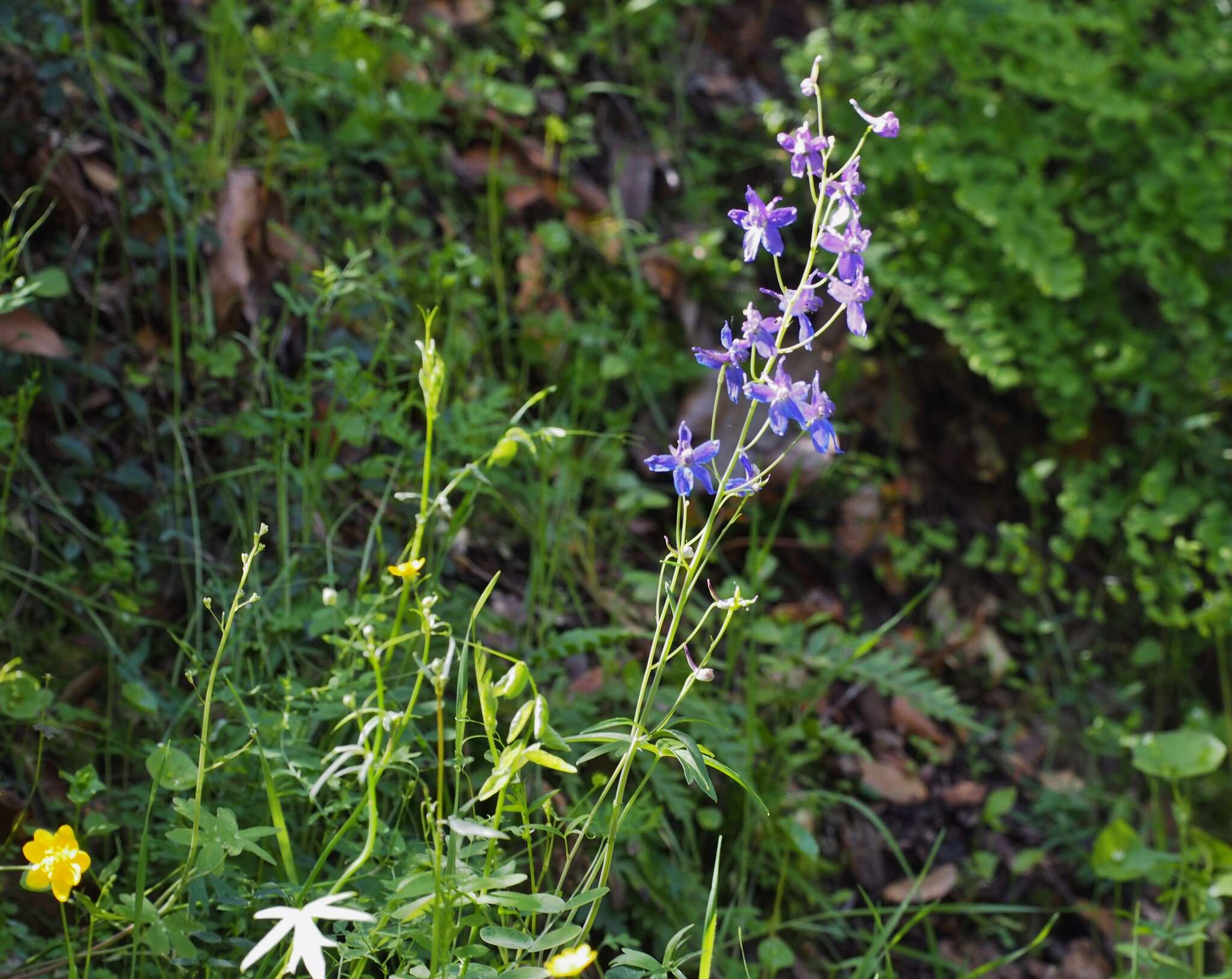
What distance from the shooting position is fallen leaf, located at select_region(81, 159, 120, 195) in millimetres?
2193

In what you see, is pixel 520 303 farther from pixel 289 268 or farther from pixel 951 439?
pixel 951 439

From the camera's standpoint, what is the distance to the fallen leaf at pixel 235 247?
2.23 m

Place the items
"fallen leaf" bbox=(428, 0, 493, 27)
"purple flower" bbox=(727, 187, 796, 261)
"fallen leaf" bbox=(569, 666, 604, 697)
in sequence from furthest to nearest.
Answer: "fallen leaf" bbox=(428, 0, 493, 27) < "fallen leaf" bbox=(569, 666, 604, 697) < "purple flower" bbox=(727, 187, 796, 261)

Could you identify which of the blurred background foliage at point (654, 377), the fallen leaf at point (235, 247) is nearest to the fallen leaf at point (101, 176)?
the blurred background foliage at point (654, 377)

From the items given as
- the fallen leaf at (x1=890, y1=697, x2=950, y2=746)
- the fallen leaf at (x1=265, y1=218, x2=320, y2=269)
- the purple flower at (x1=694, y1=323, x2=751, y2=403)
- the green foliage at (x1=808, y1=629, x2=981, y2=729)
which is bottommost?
the fallen leaf at (x1=890, y1=697, x2=950, y2=746)

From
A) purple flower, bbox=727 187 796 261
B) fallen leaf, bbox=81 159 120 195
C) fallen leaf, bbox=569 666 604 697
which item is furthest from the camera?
fallen leaf, bbox=81 159 120 195

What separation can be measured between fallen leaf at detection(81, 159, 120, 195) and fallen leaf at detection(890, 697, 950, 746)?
81.0 inches

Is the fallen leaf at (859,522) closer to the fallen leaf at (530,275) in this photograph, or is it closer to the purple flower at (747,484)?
the fallen leaf at (530,275)

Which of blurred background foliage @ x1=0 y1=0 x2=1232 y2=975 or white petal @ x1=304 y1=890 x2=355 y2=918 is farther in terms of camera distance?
blurred background foliage @ x1=0 y1=0 x2=1232 y2=975

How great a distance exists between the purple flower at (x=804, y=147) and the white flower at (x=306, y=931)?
33.9 inches

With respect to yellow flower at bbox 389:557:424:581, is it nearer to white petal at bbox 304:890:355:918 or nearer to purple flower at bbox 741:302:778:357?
white petal at bbox 304:890:355:918

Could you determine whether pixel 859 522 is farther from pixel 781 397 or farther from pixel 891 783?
pixel 781 397

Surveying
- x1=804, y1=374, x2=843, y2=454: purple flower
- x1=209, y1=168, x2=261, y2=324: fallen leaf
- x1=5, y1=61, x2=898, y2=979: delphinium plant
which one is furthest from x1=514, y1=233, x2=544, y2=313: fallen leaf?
x1=804, y1=374, x2=843, y2=454: purple flower

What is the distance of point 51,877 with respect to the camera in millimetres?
1158
